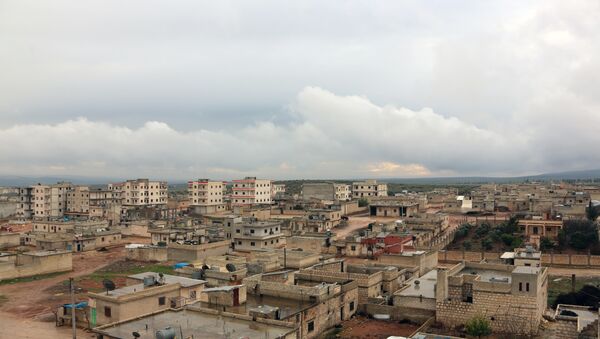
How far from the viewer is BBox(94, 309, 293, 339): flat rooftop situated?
1900cm

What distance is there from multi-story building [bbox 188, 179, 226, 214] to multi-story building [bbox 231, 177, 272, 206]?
3.91 meters

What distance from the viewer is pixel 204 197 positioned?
99.4 metres

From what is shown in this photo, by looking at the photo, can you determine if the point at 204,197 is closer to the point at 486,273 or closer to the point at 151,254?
the point at 151,254

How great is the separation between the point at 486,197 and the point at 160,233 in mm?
62250

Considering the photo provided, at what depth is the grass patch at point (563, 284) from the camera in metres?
35.8

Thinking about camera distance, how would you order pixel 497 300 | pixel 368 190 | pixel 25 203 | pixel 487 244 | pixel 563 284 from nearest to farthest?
pixel 497 300, pixel 563 284, pixel 487 244, pixel 25 203, pixel 368 190

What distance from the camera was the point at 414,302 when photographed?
28.5 m

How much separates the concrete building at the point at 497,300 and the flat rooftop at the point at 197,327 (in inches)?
445

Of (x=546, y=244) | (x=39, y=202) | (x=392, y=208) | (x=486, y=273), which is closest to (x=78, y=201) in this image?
(x=39, y=202)

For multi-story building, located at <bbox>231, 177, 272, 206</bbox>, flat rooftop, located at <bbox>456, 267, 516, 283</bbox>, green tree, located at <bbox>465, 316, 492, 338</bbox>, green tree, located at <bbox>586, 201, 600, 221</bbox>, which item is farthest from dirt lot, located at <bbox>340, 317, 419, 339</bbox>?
multi-story building, located at <bbox>231, 177, 272, 206</bbox>

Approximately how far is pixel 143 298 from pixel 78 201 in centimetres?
7908

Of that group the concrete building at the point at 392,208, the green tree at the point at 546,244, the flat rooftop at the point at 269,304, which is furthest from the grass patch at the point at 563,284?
the concrete building at the point at 392,208

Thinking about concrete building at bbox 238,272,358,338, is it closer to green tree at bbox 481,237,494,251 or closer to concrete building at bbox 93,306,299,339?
concrete building at bbox 93,306,299,339

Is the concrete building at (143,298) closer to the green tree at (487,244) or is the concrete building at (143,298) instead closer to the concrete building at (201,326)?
the concrete building at (201,326)
